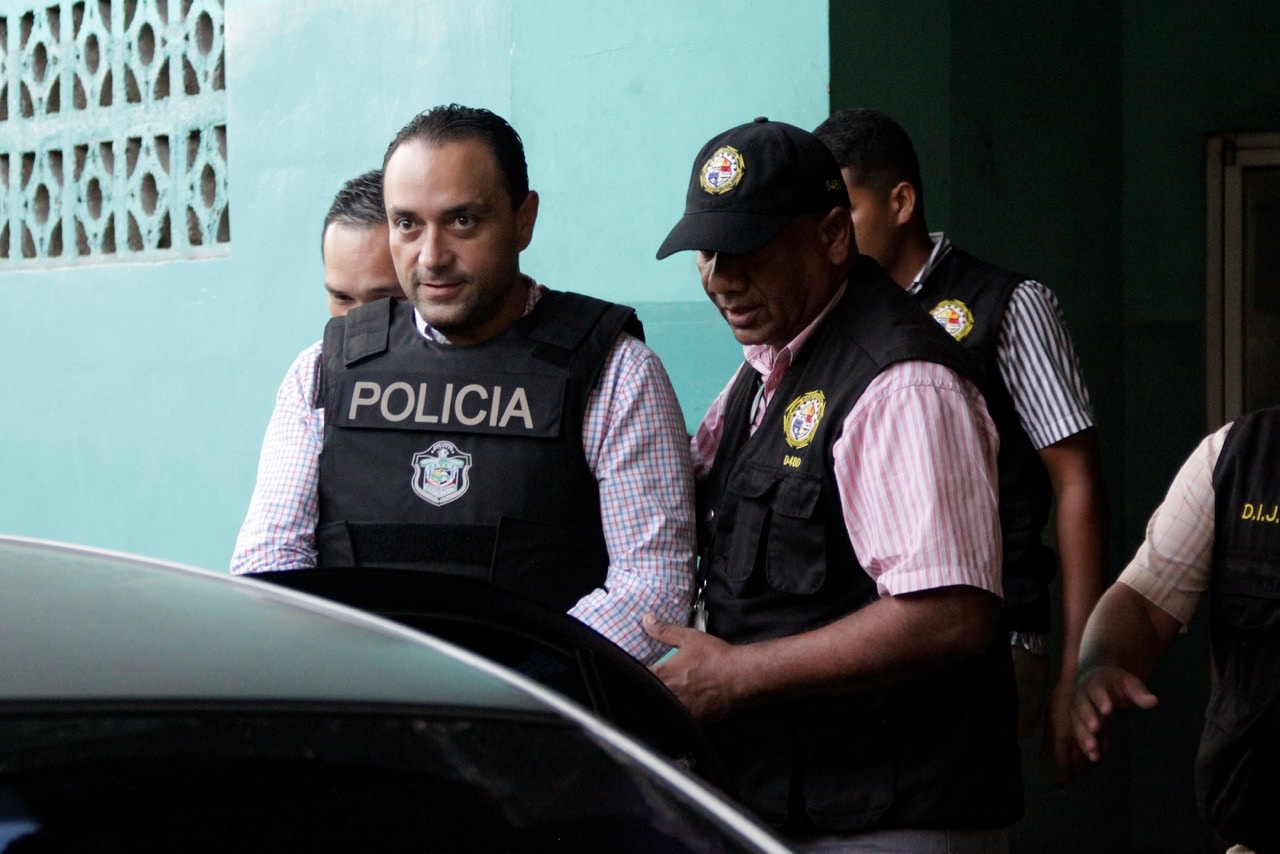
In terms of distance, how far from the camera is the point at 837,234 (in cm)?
199

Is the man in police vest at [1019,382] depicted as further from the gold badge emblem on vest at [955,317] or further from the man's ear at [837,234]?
the man's ear at [837,234]

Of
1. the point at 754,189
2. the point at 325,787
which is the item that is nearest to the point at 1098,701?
the point at 754,189

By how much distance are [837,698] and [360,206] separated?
1.44 metres

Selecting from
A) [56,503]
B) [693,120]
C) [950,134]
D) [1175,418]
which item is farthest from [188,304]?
[1175,418]

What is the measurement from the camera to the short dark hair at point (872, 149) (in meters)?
2.75

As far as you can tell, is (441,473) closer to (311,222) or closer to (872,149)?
(872,149)

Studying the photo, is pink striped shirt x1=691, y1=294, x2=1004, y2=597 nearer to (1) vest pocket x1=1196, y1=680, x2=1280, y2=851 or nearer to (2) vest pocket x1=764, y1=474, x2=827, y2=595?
(2) vest pocket x1=764, y1=474, x2=827, y2=595

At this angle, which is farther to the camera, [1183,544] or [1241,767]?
[1183,544]

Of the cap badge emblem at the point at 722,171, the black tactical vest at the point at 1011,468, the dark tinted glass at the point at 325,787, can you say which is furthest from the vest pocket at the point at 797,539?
the black tactical vest at the point at 1011,468

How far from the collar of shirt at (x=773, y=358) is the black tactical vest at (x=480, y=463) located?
0.25 metres

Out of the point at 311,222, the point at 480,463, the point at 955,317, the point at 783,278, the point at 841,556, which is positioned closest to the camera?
the point at 841,556

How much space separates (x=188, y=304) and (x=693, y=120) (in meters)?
2.13

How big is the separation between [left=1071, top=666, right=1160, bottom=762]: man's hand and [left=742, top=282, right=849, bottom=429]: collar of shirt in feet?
1.84

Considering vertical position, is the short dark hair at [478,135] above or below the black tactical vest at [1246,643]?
above
